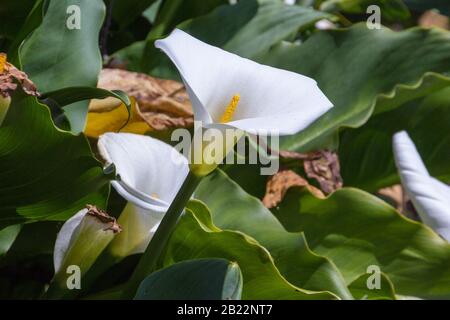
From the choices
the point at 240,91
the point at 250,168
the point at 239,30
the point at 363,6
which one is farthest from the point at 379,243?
the point at 363,6

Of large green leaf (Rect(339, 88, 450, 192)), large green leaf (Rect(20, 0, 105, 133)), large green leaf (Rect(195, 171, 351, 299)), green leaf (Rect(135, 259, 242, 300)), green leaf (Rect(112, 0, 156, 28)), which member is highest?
large green leaf (Rect(20, 0, 105, 133))

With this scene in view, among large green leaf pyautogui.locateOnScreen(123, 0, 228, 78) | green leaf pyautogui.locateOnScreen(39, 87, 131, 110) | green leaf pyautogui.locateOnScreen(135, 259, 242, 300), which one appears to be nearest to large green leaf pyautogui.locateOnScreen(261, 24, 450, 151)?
large green leaf pyautogui.locateOnScreen(123, 0, 228, 78)

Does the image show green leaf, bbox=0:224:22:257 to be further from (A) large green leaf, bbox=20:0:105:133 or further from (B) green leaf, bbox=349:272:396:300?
(B) green leaf, bbox=349:272:396:300

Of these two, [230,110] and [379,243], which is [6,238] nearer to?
[230,110]

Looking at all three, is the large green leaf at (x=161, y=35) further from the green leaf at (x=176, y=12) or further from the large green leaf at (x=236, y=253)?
the large green leaf at (x=236, y=253)

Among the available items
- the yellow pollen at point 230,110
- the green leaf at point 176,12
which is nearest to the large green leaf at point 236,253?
the yellow pollen at point 230,110
